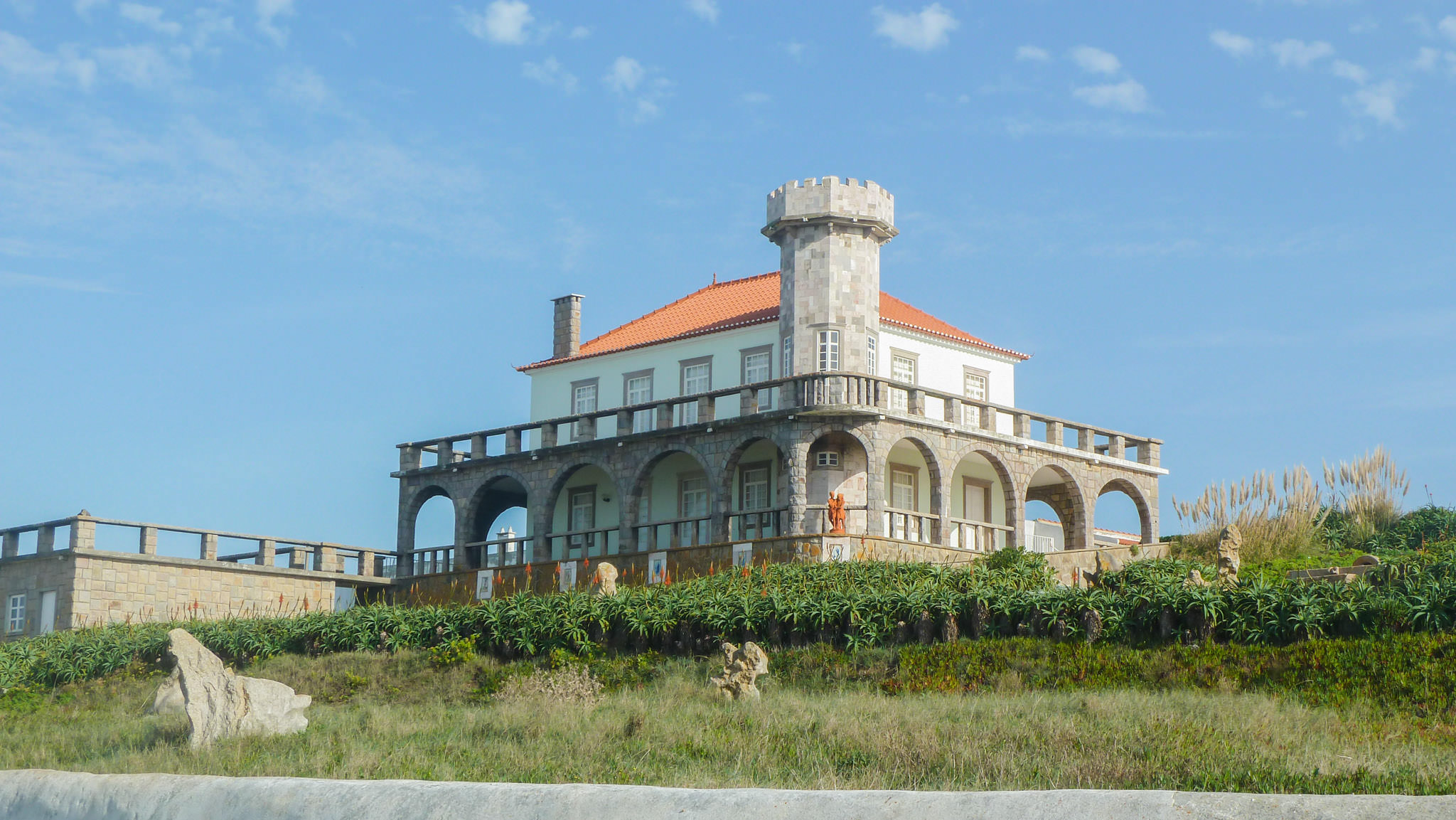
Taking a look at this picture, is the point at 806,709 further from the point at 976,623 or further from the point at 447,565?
the point at 447,565

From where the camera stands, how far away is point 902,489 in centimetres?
3750

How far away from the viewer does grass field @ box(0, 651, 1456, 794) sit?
12.6 m

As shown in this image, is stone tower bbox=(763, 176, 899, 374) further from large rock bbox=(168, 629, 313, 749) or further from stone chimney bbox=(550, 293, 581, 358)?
large rock bbox=(168, 629, 313, 749)

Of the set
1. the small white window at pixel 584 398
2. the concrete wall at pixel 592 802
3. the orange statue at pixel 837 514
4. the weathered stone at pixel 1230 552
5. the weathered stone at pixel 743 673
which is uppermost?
the small white window at pixel 584 398

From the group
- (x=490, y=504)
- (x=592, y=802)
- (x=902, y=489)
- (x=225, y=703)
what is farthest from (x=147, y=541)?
(x=592, y=802)

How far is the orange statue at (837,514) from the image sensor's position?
32031 mm

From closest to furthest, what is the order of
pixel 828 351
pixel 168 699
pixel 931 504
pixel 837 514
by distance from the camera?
pixel 168 699 → pixel 837 514 → pixel 828 351 → pixel 931 504

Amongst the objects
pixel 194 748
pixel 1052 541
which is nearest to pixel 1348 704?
pixel 194 748

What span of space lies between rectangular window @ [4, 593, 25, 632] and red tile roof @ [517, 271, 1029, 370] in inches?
551

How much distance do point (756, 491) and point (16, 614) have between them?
16941 millimetres

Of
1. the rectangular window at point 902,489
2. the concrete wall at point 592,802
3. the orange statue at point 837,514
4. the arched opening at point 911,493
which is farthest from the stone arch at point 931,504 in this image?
the concrete wall at point 592,802

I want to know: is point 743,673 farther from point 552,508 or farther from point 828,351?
point 552,508

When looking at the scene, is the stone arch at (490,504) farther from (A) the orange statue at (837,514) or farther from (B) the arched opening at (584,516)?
(A) the orange statue at (837,514)

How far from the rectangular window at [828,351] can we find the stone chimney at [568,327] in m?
10.6
